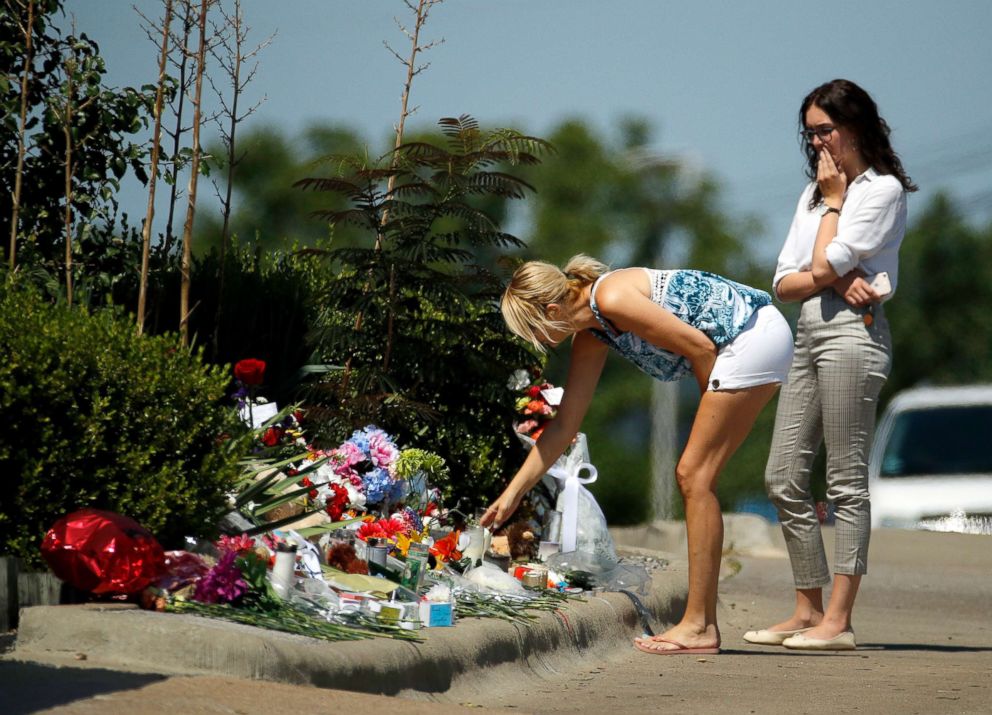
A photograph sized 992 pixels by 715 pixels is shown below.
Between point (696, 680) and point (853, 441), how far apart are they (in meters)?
1.20

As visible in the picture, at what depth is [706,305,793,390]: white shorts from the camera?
5.25m

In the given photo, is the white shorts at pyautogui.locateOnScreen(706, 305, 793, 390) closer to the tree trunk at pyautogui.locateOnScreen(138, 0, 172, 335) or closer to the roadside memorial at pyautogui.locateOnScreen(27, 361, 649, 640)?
the roadside memorial at pyautogui.locateOnScreen(27, 361, 649, 640)

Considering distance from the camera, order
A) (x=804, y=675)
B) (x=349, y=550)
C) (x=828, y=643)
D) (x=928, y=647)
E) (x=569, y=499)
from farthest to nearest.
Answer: (x=569, y=499) < (x=928, y=647) < (x=828, y=643) < (x=349, y=550) < (x=804, y=675)

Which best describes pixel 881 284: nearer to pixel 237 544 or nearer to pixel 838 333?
pixel 838 333

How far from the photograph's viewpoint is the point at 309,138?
167 ft

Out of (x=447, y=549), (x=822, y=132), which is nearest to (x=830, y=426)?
(x=822, y=132)

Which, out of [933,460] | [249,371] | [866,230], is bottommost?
[933,460]

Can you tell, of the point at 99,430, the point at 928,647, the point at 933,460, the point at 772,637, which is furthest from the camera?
the point at 933,460

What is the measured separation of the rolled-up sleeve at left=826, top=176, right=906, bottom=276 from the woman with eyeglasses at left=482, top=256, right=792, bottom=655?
34cm

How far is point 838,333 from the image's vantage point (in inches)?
216

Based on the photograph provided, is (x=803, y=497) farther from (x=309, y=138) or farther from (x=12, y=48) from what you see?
(x=309, y=138)

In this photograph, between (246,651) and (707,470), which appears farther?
(707,470)

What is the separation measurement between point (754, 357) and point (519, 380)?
1.91m

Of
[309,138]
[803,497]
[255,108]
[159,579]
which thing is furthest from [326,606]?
[309,138]
